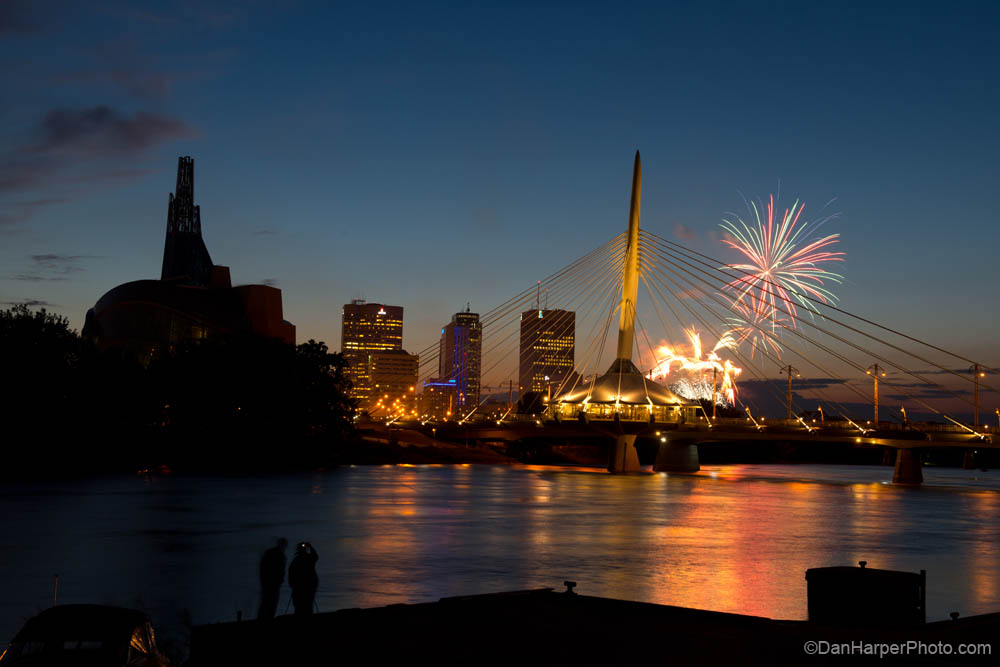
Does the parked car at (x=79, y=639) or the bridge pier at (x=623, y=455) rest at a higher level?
the parked car at (x=79, y=639)

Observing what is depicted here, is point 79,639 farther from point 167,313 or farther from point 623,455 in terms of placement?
point 167,313

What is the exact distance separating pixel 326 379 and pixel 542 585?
8396 cm

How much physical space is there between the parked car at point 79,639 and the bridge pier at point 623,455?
368ft

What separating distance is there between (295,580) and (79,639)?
386 centimetres

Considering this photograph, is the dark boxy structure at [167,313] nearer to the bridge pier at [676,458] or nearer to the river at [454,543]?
the bridge pier at [676,458]

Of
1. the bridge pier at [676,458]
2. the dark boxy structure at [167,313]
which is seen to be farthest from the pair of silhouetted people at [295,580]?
the dark boxy structure at [167,313]

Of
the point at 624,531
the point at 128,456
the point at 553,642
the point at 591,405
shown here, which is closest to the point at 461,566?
the point at 624,531

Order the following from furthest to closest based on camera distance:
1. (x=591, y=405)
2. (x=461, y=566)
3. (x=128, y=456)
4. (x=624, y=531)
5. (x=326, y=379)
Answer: (x=591, y=405), (x=326, y=379), (x=128, y=456), (x=624, y=531), (x=461, y=566)

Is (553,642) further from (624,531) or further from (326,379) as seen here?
(326,379)

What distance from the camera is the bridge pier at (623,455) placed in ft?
416

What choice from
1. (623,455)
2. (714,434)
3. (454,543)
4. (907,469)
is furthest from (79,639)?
(907,469)

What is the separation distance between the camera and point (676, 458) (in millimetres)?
134875

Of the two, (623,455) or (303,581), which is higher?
(303,581)

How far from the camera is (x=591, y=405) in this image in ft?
419
